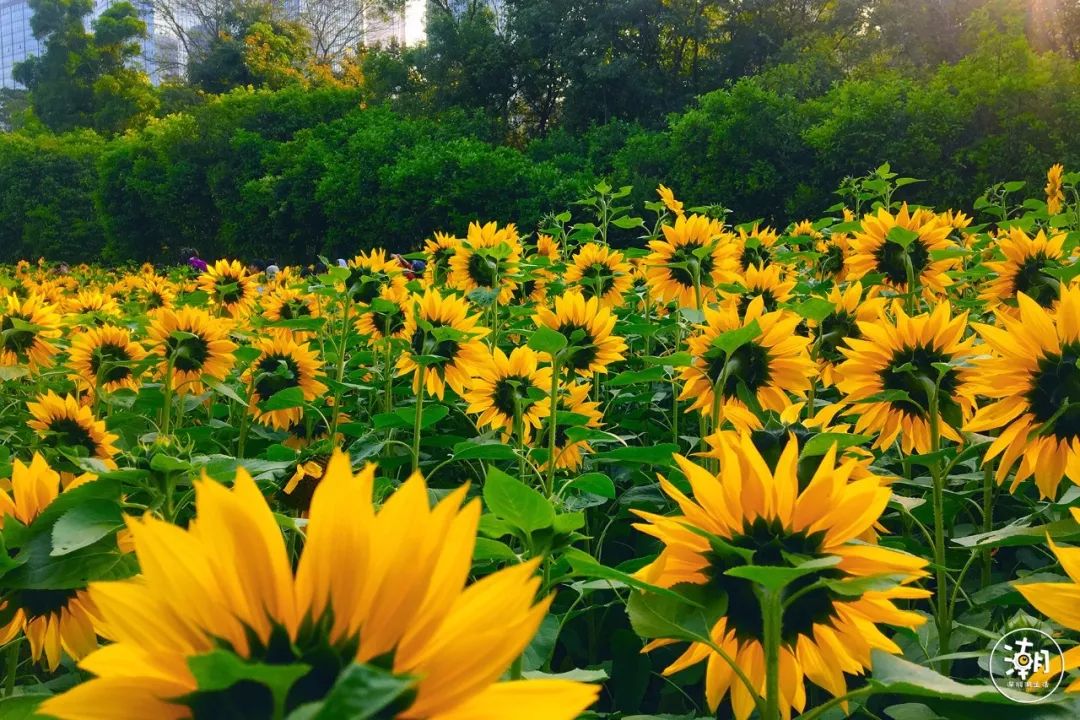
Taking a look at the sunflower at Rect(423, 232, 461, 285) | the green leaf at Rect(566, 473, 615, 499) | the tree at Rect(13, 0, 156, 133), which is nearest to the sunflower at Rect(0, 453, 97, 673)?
the green leaf at Rect(566, 473, 615, 499)

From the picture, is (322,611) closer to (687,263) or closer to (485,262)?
(687,263)

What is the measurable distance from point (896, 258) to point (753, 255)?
746 millimetres

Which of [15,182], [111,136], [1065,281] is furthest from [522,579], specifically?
[111,136]

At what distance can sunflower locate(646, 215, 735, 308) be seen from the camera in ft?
6.76

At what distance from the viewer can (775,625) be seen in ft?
1.84

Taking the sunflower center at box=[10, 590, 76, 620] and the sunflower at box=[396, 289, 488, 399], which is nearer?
the sunflower center at box=[10, 590, 76, 620]

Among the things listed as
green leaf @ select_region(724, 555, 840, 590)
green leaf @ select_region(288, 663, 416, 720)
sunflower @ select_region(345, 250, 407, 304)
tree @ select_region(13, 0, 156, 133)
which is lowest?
green leaf @ select_region(724, 555, 840, 590)

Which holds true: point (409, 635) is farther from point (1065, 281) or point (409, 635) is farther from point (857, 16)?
point (857, 16)

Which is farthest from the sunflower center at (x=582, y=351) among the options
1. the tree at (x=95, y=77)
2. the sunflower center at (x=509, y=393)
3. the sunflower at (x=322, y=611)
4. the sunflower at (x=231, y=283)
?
the tree at (x=95, y=77)

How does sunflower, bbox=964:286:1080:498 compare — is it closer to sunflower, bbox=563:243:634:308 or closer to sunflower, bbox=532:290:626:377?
sunflower, bbox=532:290:626:377

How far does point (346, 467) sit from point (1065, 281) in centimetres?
168

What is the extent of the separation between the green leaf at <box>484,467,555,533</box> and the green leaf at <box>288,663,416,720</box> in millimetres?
338

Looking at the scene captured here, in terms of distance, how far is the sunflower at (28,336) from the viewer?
2031 mm

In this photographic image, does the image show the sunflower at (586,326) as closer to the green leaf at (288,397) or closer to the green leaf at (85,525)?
the green leaf at (288,397)
